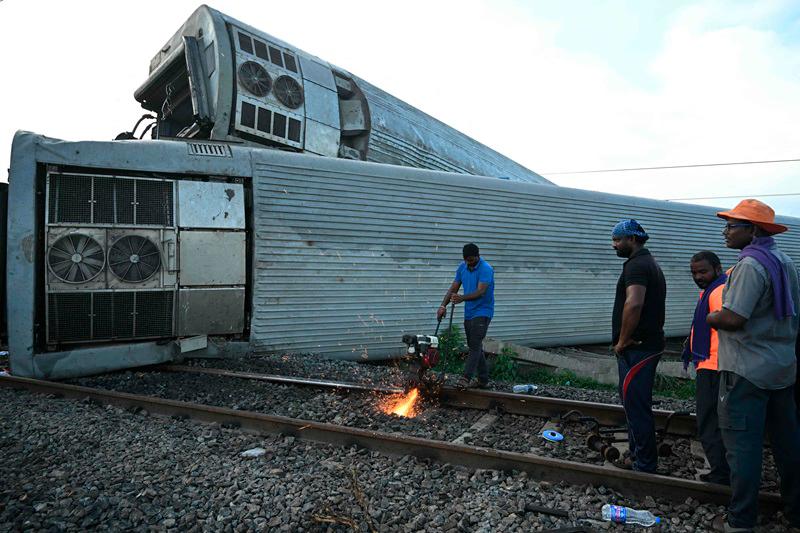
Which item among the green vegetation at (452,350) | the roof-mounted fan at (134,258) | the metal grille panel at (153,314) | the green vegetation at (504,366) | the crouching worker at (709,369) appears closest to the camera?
the crouching worker at (709,369)

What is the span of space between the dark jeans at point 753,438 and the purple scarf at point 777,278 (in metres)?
0.42

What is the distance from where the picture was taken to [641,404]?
3.67 meters

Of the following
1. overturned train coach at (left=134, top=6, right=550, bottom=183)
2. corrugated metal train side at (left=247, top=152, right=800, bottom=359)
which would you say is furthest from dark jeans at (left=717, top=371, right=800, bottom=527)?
overturned train coach at (left=134, top=6, right=550, bottom=183)

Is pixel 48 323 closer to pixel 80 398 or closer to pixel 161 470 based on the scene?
pixel 80 398

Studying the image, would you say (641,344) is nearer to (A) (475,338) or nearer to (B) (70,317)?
(A) (475,338)

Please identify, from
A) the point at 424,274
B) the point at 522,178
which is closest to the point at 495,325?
the point at 424,274

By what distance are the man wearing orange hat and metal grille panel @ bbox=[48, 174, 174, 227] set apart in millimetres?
5971

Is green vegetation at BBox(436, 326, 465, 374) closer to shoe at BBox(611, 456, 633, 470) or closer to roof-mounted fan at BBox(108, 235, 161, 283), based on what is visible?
shoe at BBox(611, 456, 633, 470)

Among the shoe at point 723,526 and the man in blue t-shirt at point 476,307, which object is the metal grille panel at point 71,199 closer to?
the man in blue t-shirt at point 476,307

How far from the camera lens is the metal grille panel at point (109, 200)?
614 cm

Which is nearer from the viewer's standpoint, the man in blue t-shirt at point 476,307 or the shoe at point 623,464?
the shoe at point 623,464

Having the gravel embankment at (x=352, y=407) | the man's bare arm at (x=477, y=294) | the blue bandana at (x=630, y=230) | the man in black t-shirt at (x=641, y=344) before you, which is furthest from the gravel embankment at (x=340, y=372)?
the blue bandana at (x=630, y=230)

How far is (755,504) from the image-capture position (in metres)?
2.86

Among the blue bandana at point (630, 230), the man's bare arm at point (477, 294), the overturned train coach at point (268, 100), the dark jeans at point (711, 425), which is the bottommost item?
the dark jeans at point (711, 425)
